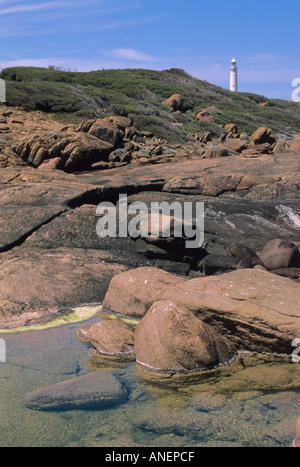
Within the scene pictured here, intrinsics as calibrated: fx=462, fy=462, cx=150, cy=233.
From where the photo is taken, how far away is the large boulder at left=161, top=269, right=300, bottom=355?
496 cm

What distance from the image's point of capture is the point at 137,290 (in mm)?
6305

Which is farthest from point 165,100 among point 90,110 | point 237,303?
point 237,303

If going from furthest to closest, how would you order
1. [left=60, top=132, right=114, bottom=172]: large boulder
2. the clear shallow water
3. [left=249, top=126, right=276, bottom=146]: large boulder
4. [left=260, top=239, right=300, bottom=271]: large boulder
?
1. [left=249, top=126, right=276, bottom=146]: large boulder
2. [left=60, top=132, right=114, bottom=172]: large boulder
3. [left=260, top=239, right=300, bottom=271]: large boulder
4. the clear shallow water

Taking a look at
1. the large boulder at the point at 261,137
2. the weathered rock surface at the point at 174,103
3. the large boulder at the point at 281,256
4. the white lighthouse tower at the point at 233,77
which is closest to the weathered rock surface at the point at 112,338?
the large boulder at the point at 281,256

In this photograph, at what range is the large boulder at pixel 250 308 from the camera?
4.96 m

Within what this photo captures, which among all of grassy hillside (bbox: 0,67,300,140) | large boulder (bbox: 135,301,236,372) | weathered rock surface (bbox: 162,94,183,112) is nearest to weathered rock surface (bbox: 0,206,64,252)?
large boulder (bbox: 135,301,236,372)

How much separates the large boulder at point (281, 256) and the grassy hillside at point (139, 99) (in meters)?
14.4

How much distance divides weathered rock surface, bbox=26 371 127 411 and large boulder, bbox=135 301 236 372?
1.99 feet

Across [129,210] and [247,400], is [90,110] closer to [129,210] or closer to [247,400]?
[129,210]

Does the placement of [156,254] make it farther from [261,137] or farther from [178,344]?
[261,137]

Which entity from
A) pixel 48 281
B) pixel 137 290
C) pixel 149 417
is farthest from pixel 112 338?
pixel 48 281

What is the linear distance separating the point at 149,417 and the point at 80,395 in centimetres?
67

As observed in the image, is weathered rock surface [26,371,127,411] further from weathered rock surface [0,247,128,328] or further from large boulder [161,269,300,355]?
weathered rock surface [0,247,128,328]

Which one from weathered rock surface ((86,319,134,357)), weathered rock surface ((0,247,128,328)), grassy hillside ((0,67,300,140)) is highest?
grassy hillside ((0,67,300,140))
